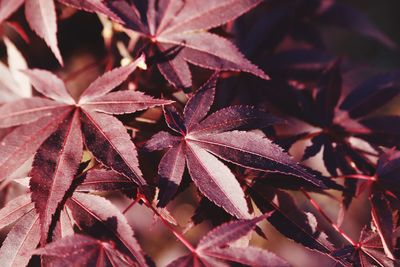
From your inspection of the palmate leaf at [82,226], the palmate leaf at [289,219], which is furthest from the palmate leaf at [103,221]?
the palmate leaf at [289,219]

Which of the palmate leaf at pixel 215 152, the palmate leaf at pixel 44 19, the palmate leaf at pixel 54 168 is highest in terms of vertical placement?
the palmate leaf at pixel 44 19

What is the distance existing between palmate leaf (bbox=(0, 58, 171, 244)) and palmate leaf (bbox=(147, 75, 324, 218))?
65 mm

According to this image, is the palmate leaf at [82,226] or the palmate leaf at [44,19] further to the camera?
the palmate leaf at [44,19]

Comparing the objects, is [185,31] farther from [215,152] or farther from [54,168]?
[54,168]

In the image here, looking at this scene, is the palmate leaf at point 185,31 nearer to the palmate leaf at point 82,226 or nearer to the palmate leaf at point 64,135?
the palmate leaf at point 64,135

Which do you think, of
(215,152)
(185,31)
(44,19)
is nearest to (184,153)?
(215,152)

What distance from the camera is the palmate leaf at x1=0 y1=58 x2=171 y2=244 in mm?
687

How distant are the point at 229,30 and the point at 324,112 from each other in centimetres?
39

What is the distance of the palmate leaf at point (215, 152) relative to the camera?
69 centimetres

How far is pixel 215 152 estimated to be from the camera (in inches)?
29.1

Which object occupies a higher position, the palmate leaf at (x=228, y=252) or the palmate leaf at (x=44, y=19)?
the palmate leaf at (x=44, y=19)

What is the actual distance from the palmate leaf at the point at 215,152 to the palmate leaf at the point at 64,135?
0.21 feet

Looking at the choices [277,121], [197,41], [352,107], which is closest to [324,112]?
[352,107]

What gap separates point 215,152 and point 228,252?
7.5 inches
